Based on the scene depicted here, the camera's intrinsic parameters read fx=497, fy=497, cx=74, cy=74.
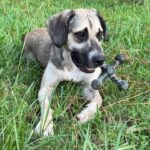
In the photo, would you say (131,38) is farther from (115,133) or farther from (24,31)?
(115,133)

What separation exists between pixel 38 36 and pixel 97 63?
159 cm

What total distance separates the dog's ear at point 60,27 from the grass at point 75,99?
0.47 meters

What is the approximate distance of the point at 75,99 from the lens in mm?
4684

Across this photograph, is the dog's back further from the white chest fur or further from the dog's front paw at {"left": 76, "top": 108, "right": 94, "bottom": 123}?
→ the dog's front paw at {"left": 76, "top": 108, "right": 94, "bottom": 123}

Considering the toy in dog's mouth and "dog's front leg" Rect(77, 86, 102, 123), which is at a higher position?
the toy in dog's mouth

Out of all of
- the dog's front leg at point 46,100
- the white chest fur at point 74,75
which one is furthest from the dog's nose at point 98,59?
the dog's front leg at point 46,100

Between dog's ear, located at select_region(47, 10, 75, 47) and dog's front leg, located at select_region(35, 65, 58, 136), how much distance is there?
1.17ft

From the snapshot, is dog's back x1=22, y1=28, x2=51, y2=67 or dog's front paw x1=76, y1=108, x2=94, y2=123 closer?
dog's front paw x1=76, y1=108, x2=94, y2=123

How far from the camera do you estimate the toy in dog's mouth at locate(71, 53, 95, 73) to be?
4.89 meters

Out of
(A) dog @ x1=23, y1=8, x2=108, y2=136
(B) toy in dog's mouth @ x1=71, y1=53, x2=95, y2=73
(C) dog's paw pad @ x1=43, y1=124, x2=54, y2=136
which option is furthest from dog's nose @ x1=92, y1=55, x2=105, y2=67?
(C) dog's paw pad @ x1=43, y1=124, x2=54, y2=136

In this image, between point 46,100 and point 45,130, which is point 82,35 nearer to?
point 46,100

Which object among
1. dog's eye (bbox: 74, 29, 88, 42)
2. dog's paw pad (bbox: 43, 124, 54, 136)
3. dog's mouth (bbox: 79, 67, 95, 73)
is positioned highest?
dog's eye (bbox: 74, 29, 88, 42)

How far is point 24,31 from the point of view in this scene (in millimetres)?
6594

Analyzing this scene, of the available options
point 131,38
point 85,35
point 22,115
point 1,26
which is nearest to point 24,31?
point 1,26
